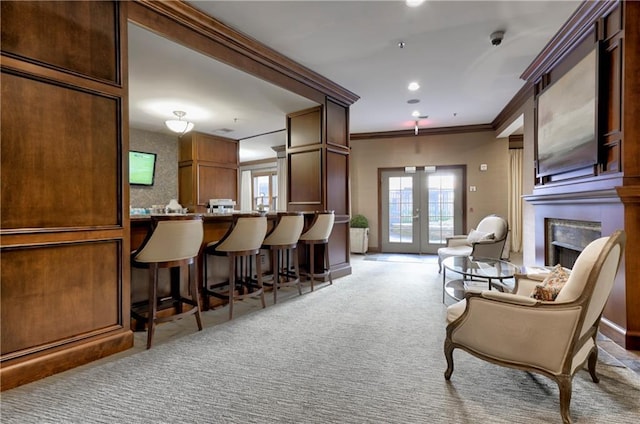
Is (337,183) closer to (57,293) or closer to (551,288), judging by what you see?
(551,288)

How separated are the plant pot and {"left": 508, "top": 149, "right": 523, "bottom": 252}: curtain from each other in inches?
127

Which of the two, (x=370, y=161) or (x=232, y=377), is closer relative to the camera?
(x=232, y=377)

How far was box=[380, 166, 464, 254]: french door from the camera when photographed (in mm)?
7371

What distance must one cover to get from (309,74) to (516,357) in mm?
3814

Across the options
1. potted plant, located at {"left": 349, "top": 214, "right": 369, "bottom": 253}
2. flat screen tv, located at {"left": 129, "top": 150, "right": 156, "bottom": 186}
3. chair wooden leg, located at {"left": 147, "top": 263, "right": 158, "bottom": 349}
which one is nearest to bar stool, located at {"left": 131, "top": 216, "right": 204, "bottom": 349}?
chair wooden leg, located at {"left": 147, "top": 263, "right": 158, "bottom": 349}

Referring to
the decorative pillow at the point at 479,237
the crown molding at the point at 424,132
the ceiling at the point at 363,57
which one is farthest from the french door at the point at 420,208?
the decorative pillow at the point at 479,237

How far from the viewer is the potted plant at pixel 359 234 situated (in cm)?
752

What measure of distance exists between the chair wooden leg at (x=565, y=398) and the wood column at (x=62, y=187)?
2.84 meters

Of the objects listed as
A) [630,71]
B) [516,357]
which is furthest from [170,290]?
[630,71]

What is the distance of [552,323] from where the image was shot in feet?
5.32

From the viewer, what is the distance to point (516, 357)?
174 cm

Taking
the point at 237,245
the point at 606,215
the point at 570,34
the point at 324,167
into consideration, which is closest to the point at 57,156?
the point at 237,245

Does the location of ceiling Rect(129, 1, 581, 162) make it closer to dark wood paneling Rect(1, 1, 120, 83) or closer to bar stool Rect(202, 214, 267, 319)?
dark wood paneling Rect(1, 1, 120, 83)

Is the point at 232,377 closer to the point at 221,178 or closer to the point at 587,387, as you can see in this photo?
the point at 587,387
